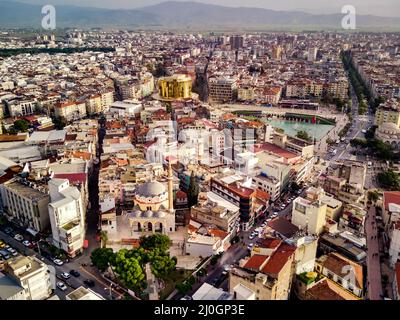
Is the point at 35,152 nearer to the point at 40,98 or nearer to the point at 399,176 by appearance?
the point at 40,98

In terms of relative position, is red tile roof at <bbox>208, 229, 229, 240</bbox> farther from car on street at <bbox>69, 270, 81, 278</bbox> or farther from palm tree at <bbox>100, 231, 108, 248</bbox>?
car on street at <bbox>69, 270, 81, 278</bbox>

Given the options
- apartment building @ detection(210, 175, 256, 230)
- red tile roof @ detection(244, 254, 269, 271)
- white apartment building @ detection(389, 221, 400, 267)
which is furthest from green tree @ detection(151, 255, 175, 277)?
white apartment building @ detection(389, 221, 400, 267)

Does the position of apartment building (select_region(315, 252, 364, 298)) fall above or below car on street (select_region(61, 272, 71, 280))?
above

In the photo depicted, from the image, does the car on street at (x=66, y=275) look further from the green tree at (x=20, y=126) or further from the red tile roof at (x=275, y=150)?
the green tree at (x=20, y=126)

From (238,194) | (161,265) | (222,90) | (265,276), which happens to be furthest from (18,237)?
(222,90)

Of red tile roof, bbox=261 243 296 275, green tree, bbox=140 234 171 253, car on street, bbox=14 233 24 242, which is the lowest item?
car on street, bbox=14 233 24 242

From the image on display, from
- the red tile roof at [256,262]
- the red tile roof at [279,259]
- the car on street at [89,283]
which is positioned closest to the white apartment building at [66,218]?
the car on street at [89,283]
